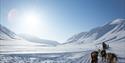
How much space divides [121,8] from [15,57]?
7625 millimetres

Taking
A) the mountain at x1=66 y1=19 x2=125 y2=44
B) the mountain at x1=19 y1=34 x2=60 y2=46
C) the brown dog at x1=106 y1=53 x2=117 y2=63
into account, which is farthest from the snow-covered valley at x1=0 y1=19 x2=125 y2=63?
the brown dog at x1=106 y1=53 x2=117 y2=63

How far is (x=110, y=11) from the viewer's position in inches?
868

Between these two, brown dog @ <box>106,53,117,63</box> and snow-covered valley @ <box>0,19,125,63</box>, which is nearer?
brown dog @ <box>106,53,117,63</box>

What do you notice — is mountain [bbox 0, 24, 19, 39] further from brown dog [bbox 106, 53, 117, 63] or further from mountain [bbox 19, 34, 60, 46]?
brown dog [bbox 106, 53, 117, 63]

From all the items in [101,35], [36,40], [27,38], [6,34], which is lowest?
[36,40]

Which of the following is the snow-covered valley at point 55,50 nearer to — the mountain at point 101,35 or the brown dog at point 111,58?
the mountain at point 101,35

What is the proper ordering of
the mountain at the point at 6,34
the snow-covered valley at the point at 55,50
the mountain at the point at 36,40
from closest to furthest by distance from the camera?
the snow-covered valley at the point at 55,50 → the mountain at the point at 36,40 → the mountain at the point at 6,34

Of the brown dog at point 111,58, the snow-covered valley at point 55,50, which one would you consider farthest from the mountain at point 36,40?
the brown dog at point 111,58

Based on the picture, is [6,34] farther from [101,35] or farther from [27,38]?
[101,35]

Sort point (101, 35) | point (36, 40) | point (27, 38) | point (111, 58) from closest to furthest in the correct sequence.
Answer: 1. point (111, 58)
2. point (36, 40)
3. point (27, 38)
4. point (101, 35)

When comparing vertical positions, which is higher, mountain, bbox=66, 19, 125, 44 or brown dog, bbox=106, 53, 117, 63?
mountain, bbox=66, 19, 125, 44

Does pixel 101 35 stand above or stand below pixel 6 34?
below

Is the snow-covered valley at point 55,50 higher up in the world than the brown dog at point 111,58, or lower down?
higher up

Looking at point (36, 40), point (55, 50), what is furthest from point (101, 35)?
point (36, 40)
